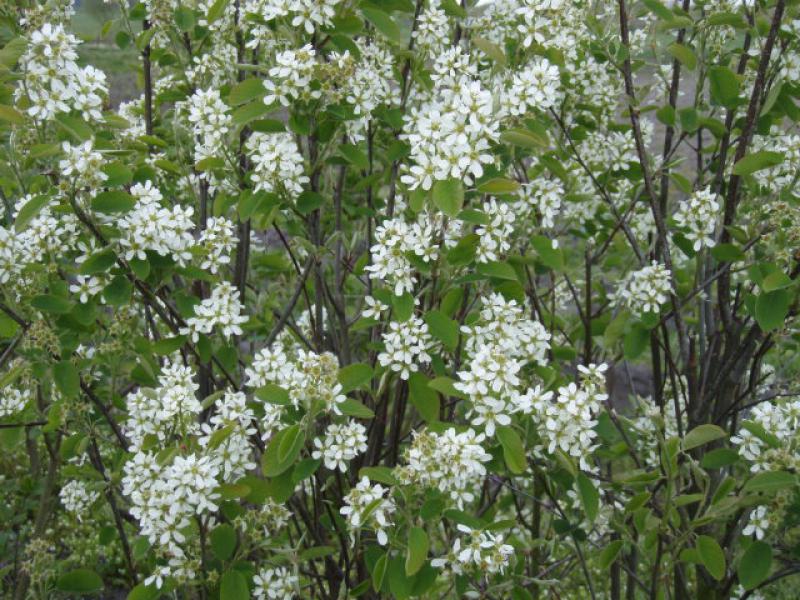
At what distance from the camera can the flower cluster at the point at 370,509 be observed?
2.28m

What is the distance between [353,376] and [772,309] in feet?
4.48

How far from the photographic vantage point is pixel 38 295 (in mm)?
2615

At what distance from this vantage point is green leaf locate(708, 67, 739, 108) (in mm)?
2930

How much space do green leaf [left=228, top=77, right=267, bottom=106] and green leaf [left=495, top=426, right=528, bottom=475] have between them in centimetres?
125

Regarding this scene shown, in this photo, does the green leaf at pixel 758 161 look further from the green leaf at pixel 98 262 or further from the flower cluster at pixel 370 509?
the green leaf at pixel 98 262

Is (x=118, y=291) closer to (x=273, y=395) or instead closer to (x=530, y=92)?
(x=273, y=395)

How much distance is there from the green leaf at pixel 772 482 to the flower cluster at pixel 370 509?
1.01 metres

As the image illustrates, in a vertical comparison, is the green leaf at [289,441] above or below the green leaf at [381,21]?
below

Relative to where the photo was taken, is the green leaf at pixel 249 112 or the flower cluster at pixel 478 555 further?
the green leaf at pixel 249 112

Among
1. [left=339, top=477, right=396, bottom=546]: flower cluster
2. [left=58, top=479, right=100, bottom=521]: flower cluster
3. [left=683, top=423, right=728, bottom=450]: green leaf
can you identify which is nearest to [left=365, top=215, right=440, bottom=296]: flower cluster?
[left=339, top=477, right=396, bottom=546]: flower cluster

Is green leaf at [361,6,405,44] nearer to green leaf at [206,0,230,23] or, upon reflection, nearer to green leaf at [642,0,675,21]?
green leaf at [206,0,230,23]

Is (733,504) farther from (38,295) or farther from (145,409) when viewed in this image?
(38,295)

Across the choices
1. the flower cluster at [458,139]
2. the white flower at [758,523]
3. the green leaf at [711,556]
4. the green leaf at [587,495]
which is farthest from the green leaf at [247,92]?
the white flower at [758,523]

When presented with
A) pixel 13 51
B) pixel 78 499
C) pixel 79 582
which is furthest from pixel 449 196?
pixel 78 499
